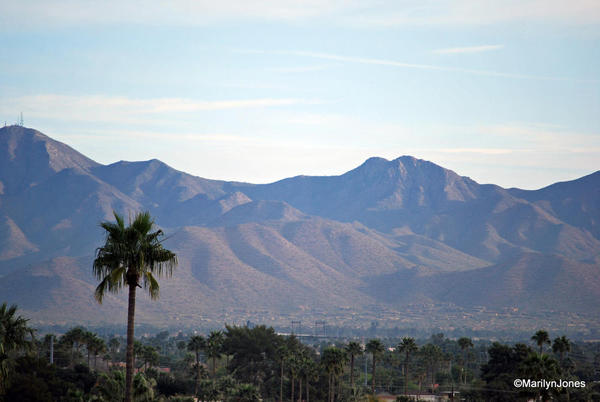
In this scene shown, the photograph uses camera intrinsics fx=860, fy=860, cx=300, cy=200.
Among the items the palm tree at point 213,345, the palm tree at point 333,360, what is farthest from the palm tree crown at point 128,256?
the palm tree at point 213,345

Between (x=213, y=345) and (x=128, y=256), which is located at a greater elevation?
(x=128, y=256)

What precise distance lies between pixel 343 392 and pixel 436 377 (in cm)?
4054

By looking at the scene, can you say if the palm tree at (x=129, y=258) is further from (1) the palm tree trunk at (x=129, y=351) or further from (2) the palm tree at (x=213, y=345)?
(2) the palm tree at (x=213, y=345)

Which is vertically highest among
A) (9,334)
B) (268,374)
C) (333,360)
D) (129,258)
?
(129,258)

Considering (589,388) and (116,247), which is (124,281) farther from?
(589,388)

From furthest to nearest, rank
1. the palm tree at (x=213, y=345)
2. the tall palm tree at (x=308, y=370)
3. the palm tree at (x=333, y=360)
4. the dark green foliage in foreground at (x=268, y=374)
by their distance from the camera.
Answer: the palm tree at (x=213, y=345) → the tall palm tree at (x=308, y=370) → the palm tree at (x=333, y=360) → the dark green foliage in foreground at (x=268, y=374)

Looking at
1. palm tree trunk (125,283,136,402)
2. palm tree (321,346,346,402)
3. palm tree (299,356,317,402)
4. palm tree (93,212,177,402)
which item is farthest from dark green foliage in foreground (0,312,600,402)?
palm tree (93,212,177,402)

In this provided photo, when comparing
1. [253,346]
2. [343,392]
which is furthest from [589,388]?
[253,346]

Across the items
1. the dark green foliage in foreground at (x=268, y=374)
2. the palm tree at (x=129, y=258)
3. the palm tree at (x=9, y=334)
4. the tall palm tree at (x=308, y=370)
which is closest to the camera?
the palm tree at (x=129, y=258)

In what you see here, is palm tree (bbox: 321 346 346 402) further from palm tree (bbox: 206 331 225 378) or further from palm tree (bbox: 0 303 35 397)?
palm tree (bbox: 0 303 35 397)

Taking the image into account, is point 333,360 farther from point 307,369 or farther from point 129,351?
point 129,351

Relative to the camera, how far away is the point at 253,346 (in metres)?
119

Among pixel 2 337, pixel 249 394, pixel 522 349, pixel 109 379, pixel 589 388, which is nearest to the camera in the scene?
pixel 2 337

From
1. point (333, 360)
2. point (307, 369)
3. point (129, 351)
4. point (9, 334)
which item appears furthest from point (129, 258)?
point (307, 369)
